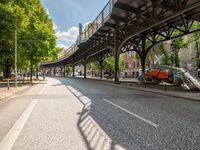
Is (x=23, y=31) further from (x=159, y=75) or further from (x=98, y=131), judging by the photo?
(x=98, y=131)

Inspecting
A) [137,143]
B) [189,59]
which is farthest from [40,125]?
[189,59]

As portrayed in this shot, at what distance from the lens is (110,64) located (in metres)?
84.7

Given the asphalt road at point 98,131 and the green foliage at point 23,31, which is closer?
the asphalt road at point 98,131

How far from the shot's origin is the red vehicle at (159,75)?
3094 centimetres

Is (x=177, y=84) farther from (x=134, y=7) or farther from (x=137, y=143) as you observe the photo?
(x=137, y=143)

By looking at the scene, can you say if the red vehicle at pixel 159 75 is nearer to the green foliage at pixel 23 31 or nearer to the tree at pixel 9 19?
the green foliage at pixel 23 31

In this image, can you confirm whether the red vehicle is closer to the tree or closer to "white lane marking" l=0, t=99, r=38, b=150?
the tree

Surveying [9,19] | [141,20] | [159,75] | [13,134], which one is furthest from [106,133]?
[159,75]

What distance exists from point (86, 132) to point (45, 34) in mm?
31743

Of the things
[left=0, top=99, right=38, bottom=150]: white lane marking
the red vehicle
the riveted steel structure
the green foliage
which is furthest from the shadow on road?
the red vehicle

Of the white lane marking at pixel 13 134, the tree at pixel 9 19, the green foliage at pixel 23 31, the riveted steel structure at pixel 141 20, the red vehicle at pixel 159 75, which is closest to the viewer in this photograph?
the white lane marking at pixel 13 134

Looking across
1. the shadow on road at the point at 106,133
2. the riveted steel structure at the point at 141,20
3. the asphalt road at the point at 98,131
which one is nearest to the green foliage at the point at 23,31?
the riveted steel structure at the point at 141,20

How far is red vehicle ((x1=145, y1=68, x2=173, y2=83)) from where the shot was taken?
1218 inches

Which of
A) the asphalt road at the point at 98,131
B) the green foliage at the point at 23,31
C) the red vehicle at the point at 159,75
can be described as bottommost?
the asphalt road at the point at 98,131
